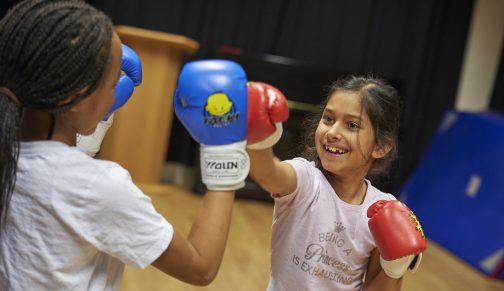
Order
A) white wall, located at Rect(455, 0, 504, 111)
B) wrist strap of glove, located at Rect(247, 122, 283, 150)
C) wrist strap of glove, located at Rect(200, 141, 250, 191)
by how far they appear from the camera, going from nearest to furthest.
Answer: wrist strap of glove, located at Rect(200, 141, 250, 191)
wrist strap of glove, located at Rect(247, 122, 283, 150)
white wall, located at Rect(455, 0, 504, 111)

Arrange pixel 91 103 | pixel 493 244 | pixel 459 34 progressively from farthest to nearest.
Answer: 1. pixel 459 34
2. pixel 493 244
3. pixel 91 103

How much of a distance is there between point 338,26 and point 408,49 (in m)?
0.61

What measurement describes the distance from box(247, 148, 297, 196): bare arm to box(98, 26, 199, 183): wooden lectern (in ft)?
8.90

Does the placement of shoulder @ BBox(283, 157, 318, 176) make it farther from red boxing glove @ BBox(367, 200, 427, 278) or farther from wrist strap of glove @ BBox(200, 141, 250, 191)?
wrist strap of glove @ BBox(200, 141, 250, 191)

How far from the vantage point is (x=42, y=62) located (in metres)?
0.82

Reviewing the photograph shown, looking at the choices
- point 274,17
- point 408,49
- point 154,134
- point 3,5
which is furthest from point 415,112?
point 3,5

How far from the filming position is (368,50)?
187 inches

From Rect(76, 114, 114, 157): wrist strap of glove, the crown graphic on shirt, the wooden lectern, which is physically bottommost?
the wooden lectern

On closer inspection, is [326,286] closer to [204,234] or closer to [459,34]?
[204,234]

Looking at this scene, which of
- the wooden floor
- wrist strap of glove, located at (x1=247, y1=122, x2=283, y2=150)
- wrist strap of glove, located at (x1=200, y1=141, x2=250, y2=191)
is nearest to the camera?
wrist strap of glove, located at (x1=200, y1=141, x2=250, y2=191)

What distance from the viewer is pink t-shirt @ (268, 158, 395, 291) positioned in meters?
1.29

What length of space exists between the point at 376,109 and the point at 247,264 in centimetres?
164

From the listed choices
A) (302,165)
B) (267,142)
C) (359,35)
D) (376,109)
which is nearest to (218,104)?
(267,142)

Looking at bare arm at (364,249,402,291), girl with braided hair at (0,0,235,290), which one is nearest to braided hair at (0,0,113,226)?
girl with braided hair at (0,0,235,290)
